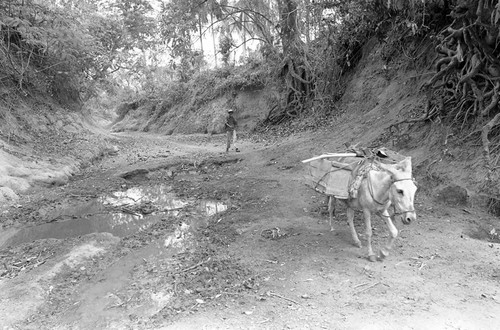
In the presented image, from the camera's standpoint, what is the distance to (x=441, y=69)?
28.1ft

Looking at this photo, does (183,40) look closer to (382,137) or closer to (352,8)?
(352,8)

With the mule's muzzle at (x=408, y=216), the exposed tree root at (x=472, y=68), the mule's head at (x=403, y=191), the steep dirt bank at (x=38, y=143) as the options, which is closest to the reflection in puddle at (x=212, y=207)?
the mule's head at (x=403, y=191)

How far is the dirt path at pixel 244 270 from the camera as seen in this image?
413cm

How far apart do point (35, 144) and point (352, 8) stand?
1173 cm

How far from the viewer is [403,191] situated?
4648mm

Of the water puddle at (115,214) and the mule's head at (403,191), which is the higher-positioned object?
the mule's head at (403,191)

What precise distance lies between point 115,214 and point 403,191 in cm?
606

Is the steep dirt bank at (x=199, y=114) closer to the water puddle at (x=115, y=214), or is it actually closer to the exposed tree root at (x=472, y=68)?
the water puddle at (x=115, y=214)

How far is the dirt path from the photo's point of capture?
4129 millimetres

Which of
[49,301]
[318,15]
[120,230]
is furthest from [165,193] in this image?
[318,15]

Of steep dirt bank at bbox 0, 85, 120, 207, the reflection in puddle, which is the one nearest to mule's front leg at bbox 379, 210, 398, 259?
the reflection in puddle

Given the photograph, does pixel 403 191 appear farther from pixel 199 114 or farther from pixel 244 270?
pixel 199 114

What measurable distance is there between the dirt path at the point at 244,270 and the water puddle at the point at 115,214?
0.05m

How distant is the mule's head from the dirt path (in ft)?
2.77
